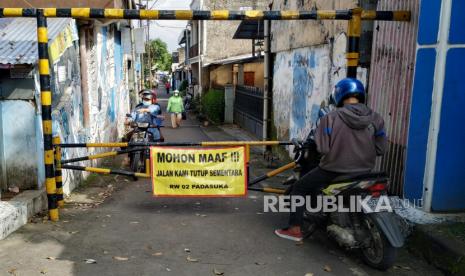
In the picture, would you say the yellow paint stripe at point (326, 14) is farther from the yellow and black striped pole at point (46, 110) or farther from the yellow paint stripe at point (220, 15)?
the yellow and black striped pole at point (46, 110)

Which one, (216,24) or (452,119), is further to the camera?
(216,24)

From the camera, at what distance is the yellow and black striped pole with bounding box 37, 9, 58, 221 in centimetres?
523

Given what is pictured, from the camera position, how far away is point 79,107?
8680 mm

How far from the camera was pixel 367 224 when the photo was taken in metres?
4.21

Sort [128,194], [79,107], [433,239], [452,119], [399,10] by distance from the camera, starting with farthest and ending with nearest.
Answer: [79,107] < [128,194] < [399,10] < [452,119] < [433,239]

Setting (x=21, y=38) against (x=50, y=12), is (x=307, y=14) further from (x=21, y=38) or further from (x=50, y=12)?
(x=21, y=38)

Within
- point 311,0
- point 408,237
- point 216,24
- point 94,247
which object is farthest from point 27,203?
point 216,24

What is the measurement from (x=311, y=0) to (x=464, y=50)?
5.04 m

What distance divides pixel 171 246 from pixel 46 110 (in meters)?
2.29

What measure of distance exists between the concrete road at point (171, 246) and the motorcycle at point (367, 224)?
20 centimetres

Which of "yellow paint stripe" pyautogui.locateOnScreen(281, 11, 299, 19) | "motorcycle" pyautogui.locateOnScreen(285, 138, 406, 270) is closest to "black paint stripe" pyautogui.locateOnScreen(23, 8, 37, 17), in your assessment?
"yellow paint stripe" pyautogui.locateOnScreen(281, 11, 299, 19)

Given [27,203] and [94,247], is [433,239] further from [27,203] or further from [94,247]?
[27,203]

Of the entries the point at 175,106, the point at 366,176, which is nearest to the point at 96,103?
the point at 366,176

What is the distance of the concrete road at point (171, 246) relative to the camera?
421cm
